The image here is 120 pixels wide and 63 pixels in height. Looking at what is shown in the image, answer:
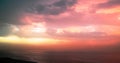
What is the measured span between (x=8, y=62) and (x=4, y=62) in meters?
1.75

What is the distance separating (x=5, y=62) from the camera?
67.0m

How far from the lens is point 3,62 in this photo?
6656 cm

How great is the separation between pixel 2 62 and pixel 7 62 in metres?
2.16

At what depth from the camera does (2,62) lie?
217ft

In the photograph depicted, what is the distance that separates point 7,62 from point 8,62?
513 mm

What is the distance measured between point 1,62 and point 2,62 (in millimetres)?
713

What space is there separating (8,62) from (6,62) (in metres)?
0.98

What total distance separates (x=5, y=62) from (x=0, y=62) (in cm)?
225

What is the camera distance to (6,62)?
67.2 m

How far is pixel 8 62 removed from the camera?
68062mm

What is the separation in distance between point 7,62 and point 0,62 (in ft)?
10.2

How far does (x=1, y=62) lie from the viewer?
6531 cm

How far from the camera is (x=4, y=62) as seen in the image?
2628 inches

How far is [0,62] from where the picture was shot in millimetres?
65188
